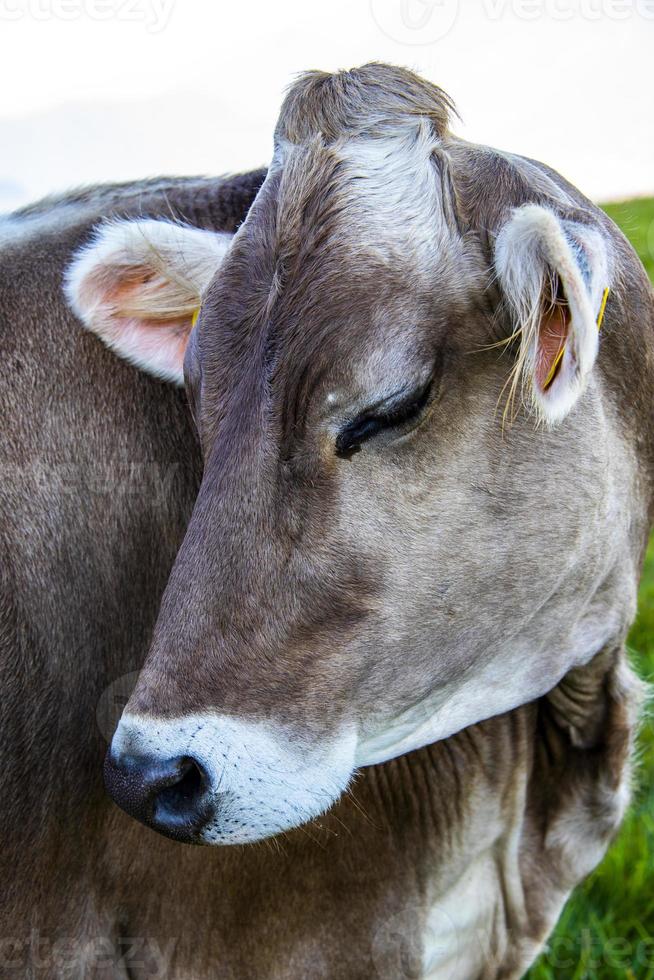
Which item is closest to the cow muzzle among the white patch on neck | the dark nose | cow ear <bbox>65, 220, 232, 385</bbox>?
the dark nose

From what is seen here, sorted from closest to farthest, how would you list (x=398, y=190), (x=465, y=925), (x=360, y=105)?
(x=398, y=190) → (x=360, y=105) → (x=465, y=925)

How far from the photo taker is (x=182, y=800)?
2.19 m

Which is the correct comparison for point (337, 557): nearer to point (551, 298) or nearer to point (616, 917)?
point (551, 298)

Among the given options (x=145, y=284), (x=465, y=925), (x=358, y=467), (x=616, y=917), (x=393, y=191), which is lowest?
(x=616, y=917)

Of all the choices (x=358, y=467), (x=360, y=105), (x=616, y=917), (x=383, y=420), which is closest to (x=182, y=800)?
(x=358, y=467)

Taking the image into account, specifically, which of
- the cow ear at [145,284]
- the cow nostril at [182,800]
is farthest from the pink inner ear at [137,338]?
the cow nostril at [182,800]

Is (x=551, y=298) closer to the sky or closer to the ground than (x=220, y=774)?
closer to the sky

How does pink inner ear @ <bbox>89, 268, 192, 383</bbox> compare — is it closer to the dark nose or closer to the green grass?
the dark nose

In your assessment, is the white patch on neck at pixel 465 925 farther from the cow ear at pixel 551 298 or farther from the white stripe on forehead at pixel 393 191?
the white stripe on forehead at pixel 393 191

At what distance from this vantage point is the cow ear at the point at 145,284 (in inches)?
111

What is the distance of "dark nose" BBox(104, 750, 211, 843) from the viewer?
2.14m

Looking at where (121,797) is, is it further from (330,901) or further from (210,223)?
(210,223)

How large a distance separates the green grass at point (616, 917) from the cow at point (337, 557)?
683 mm

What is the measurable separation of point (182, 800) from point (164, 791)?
0.04 m
